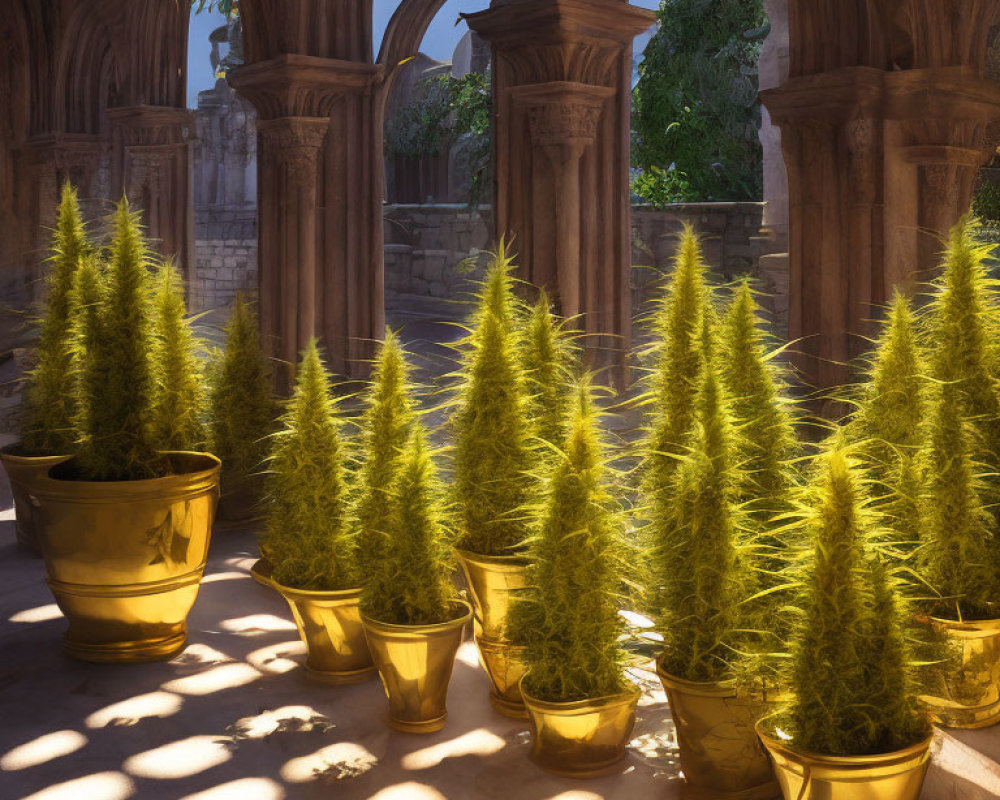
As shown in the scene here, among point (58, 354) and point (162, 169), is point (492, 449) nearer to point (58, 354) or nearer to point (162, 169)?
point (58, 354)

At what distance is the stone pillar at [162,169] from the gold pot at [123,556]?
6656 millimetres

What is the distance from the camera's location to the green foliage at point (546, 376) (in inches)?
105

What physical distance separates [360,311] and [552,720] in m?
5.33

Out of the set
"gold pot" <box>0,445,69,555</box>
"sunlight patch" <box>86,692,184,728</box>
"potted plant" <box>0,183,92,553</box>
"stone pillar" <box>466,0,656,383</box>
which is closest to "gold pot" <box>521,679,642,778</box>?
"sunlight patch" <box>86,692,184,728</box>

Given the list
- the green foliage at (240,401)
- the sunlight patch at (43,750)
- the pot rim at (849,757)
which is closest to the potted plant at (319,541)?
the sunlight patch at (43,750)

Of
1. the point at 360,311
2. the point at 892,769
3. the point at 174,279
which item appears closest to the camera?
the point at 892,769

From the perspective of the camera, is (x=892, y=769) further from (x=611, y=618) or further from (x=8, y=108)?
(x=8, y=108)

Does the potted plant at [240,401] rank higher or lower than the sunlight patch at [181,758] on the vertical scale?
higher

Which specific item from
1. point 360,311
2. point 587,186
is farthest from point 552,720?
point 360,311

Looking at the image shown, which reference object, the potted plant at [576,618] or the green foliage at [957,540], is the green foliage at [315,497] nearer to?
the potted plant at [576,618]

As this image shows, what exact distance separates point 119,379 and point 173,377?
0.20m

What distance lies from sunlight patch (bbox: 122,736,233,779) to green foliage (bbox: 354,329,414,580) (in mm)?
487

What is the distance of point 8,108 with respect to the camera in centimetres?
1144

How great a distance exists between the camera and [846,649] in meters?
1.75
